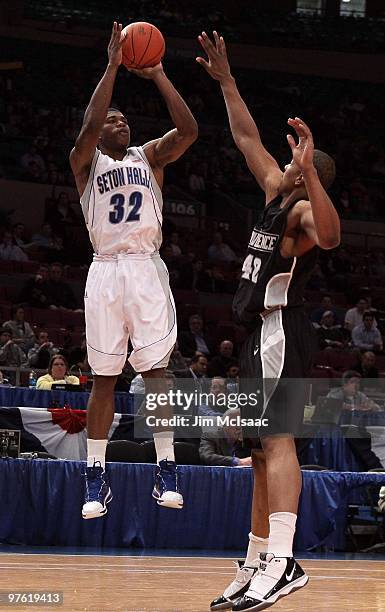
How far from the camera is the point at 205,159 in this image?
25125mm

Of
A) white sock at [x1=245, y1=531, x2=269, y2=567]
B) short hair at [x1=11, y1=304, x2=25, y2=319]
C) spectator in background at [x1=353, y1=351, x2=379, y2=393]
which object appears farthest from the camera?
short hair at [x1=11, y1=304, x2=25, y2=319]

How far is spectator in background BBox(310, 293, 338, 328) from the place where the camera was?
19083 mm

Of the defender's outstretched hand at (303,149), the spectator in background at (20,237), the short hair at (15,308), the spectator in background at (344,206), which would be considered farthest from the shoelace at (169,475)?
the spectator in background at (344,206)

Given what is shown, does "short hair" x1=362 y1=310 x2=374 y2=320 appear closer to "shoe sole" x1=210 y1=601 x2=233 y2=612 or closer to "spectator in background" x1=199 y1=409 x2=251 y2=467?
"spectator in background" x1=199 y1=409 x2=251 y2=467

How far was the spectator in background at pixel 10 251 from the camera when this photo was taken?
18.9m

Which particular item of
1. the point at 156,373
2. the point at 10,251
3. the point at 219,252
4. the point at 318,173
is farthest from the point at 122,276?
the point at 219,252

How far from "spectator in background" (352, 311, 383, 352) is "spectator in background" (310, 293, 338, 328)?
69 cm

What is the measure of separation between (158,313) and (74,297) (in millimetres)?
11244

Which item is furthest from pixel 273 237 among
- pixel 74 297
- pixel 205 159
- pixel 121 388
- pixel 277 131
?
pixel 277 131

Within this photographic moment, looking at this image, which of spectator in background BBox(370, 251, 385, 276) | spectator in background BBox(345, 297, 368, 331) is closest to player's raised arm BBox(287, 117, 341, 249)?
spectator in background BBox(345, 297, 368, 331)

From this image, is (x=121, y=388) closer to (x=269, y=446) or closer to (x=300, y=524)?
(x=300, y=524)

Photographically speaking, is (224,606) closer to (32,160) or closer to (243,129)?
(243,129)

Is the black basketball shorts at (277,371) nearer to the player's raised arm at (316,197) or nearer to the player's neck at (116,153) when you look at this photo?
the player's raised arm at (316,197)

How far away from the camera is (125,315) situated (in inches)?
266
